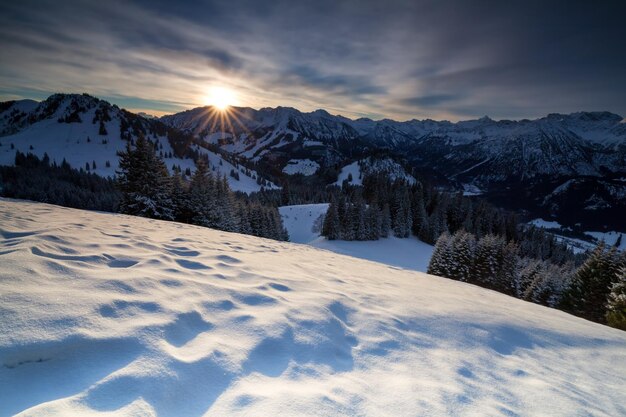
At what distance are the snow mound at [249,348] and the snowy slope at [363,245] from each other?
2965cm

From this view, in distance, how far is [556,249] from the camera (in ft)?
250

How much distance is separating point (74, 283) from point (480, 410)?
230 inches

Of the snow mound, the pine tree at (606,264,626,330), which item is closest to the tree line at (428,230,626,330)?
the pine tree at (606,264,626,330)

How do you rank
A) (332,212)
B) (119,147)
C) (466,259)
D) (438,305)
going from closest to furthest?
(438,305), (466,259), (332,212), (119,147)

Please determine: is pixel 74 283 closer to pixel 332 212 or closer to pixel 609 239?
pixel 332 212

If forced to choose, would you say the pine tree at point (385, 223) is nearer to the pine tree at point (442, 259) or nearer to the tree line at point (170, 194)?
the pine tree at point (442, 259)

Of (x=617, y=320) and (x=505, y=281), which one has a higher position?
(x=617, y=320)

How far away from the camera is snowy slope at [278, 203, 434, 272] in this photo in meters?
45.0

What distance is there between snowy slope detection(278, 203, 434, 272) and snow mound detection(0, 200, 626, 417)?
2965cm

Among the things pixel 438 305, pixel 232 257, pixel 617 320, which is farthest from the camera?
pixel 617 320

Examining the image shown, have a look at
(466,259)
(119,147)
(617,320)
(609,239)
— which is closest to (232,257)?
(617,320)

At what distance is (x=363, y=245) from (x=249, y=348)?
161ft

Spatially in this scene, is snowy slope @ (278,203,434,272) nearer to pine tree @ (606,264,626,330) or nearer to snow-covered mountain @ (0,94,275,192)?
pine tree @ (606,264,626,330)

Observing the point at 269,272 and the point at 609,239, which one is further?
the point at 609,239
